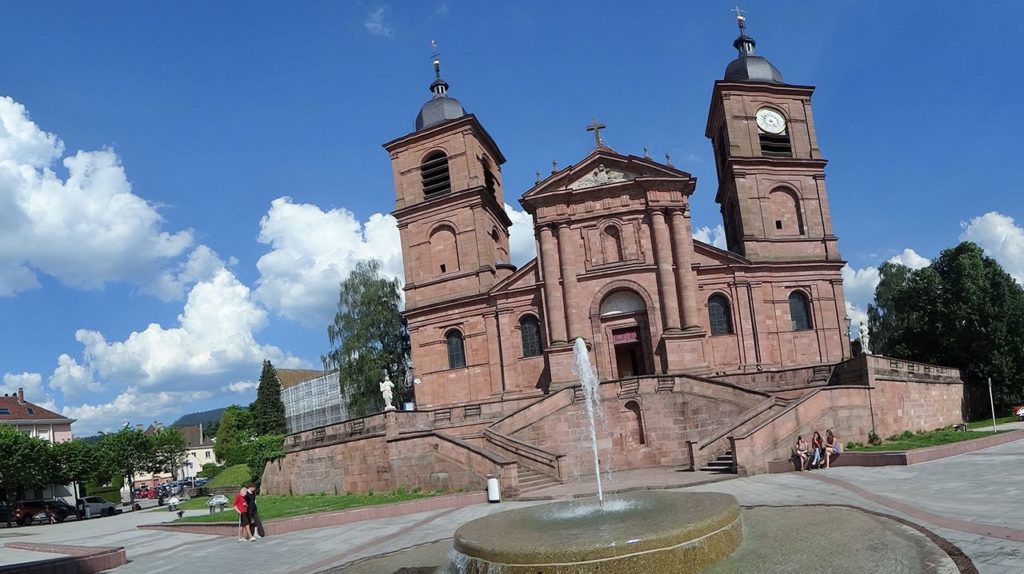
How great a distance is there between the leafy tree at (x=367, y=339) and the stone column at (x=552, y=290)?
18356mm

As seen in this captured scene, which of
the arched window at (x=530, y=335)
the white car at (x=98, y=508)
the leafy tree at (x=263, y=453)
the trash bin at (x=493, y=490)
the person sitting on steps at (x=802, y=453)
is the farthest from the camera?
the white car at (x=98, y=508)

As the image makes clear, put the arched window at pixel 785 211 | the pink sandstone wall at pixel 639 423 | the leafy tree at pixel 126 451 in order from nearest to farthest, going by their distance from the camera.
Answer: the pink sandstone wall at pixel 639 423, the arched window at pixel 785 211, the leafy tree at pixel 126 451

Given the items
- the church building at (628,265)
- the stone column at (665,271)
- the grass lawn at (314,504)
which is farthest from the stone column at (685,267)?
the grass lawn at (314,504)

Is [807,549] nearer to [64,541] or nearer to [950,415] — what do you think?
[64,541]

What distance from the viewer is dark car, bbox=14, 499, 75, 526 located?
39.2 metres

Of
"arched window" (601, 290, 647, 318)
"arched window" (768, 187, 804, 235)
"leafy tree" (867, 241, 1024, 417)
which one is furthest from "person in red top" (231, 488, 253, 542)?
"leafy tree" (867, 241, 1024, 417)

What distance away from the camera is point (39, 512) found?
39.9 m

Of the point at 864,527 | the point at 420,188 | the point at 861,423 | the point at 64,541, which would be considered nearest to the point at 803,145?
the point at 861,423

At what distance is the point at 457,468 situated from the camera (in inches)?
996

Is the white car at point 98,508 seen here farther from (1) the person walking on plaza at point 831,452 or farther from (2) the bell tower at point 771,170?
(1) the person walking on plaza at point 831,452

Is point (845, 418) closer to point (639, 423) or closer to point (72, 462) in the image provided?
point (639, 423)

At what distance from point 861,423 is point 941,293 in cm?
2728

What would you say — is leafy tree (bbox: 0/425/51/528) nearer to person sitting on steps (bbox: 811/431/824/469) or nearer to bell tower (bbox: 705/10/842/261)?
person sitting on steps (bbox: 811/431/824/469)

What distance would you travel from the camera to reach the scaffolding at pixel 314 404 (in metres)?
73.9
